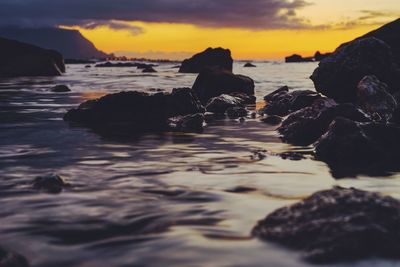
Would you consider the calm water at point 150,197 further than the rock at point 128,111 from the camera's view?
No

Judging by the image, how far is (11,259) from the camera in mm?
3145

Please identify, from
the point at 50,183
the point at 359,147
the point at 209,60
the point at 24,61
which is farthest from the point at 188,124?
the point at 209,60

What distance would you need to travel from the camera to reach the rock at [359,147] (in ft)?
21.5

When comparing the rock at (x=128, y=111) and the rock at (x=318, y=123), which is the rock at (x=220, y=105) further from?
the rock at (x=318, y=123)

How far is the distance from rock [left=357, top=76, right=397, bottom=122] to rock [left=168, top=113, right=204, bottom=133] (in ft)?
13.1

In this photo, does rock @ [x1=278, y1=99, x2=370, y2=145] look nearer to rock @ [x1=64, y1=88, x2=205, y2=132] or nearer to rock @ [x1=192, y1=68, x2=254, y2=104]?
rock @ [x1=64, y1=88, x2=205, y2=132]

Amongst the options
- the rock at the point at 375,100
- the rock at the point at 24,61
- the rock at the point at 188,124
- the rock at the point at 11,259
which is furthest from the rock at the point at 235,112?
the rock at the point at 24,61

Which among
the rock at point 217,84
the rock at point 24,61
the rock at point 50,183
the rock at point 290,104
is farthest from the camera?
the rock at point 24,61

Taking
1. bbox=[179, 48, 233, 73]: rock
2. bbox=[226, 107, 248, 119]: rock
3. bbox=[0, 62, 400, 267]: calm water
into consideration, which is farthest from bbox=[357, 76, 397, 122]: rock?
bbox=[179, 48, 233, 73]: rock

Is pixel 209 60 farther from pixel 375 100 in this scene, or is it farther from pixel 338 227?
pixel 338 227

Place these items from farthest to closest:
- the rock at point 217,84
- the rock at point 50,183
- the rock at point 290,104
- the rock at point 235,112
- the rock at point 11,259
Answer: the rock at point 217,84 → the rock at point 290,104 → the rock at point 235,112 → the rock at point 50,183 → the rock at point 11,259

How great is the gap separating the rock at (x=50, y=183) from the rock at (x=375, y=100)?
800cm

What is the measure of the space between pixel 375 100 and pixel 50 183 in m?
8.81

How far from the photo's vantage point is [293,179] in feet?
18.6
